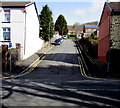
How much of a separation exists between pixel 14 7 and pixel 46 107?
67.7ft

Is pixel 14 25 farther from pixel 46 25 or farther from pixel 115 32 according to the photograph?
pixel 46 25

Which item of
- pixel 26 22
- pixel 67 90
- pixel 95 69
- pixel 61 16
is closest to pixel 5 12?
pixel 26 22

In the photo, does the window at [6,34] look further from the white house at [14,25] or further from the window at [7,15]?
the window at [7,15]

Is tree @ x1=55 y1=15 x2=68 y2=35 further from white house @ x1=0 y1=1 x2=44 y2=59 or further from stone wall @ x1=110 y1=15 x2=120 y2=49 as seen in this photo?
stone wall @ x1=110 y1=15 x2=120 y2=49

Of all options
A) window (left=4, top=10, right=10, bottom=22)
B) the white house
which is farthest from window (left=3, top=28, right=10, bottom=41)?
window (left=4, top=10, right=10, bottom=22)

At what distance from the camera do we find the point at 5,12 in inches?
→ 1041

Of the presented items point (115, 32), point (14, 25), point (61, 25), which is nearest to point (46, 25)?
point (14, 25)

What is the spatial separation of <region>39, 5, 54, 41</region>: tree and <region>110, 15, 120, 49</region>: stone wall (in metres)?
24.6

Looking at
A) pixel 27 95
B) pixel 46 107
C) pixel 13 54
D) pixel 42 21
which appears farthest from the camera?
pixel 42 21

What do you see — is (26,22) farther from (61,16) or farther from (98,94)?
(61,16)

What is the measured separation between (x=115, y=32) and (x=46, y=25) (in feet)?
85.5

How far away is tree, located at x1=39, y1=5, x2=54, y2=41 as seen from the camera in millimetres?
44125

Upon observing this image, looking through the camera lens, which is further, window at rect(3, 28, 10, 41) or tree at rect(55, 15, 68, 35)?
tree at rect(55, 15, 68, 35)

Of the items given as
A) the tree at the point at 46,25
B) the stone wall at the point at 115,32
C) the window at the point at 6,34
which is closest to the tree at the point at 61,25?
the tree at the point at 46,25
